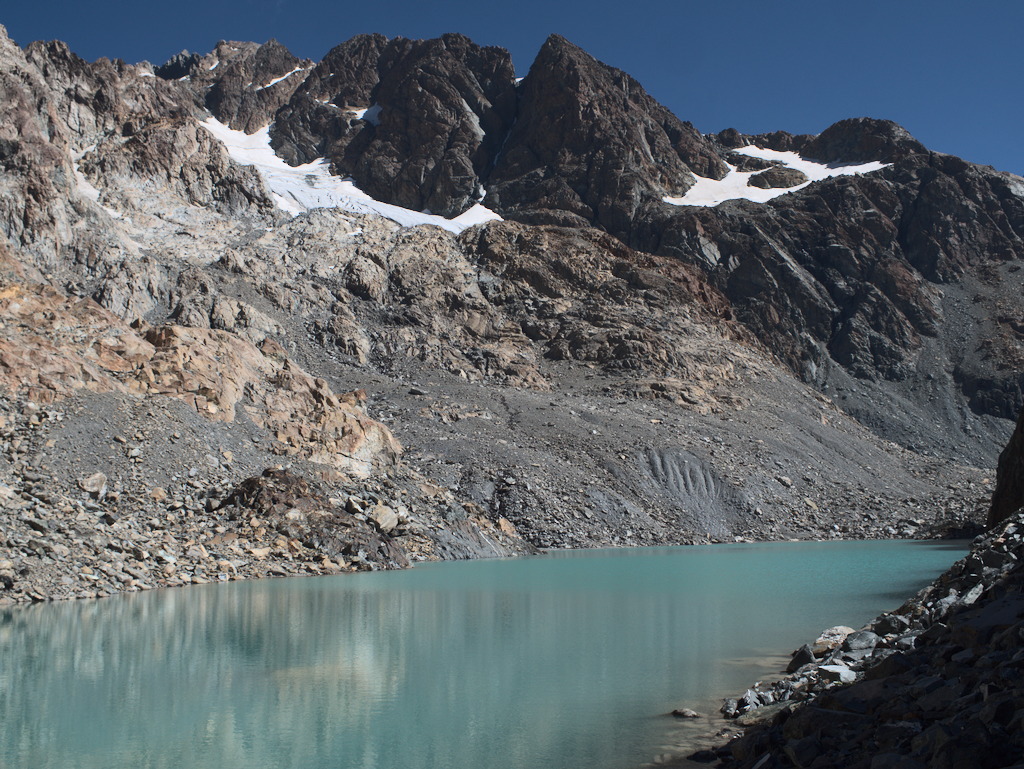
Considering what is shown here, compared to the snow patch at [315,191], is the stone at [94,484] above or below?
below

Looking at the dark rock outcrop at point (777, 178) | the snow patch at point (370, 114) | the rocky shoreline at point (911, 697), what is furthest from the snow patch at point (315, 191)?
the rocky shoreline at point (911, 697)

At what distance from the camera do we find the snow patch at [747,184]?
132125 mm

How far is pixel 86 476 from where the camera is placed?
96.3 feet

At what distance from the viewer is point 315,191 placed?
118m

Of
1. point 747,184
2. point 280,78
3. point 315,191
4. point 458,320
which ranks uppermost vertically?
point 280,78

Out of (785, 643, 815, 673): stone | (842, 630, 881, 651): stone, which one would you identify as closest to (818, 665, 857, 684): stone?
(842, 630, 881, 651): stone

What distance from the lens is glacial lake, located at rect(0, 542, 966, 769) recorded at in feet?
31.3

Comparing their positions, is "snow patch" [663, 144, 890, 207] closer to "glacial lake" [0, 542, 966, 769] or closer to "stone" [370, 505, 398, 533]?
"stone" [370, 505, 398, 533]

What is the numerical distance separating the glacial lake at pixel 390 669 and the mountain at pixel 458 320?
7439 millimetres

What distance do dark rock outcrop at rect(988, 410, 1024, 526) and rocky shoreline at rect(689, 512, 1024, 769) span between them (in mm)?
22462

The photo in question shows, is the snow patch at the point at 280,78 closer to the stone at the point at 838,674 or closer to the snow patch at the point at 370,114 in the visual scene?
the snow patch at the point at 370,114

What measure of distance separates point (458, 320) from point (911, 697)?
78921mm

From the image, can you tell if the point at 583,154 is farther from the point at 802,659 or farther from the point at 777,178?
the point at 802,659

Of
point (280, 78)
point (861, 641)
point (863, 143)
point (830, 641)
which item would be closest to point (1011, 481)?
point (830, 641)
